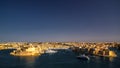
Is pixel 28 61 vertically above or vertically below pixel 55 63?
above

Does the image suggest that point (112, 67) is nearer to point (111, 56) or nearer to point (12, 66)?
point (12, 66)

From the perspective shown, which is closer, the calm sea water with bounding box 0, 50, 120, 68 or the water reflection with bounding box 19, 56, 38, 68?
the calm sea water with bounding box 0, 50, 120, 68

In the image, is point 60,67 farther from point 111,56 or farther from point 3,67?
point 111,56

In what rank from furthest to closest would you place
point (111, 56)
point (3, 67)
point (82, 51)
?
1. point (82, 51)
2. point (111, 56)
3. point (3, 67)

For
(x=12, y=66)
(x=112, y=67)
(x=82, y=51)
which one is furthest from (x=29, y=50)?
(x=112, y=67)

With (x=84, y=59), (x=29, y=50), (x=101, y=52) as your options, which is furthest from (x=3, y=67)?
(x=101, y=52)

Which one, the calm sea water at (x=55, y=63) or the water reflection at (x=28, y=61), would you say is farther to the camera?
the water reflection at (x=28, y=61)

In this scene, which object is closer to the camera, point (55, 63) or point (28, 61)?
point (55, 63)

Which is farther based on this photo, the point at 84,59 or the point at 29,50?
the point at 29,50

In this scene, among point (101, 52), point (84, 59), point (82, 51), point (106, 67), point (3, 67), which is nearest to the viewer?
point (3, 67)
